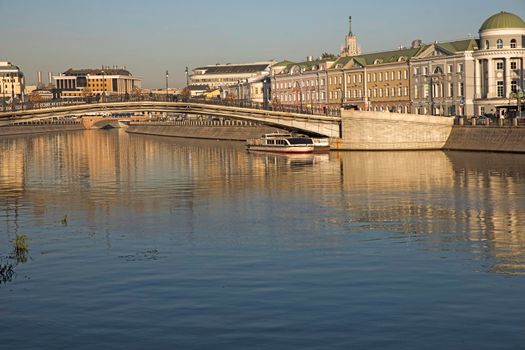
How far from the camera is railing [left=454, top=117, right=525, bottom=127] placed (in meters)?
86.0

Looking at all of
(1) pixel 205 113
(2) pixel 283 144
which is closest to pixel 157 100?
(1) pixel 205 113

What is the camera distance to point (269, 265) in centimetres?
3189

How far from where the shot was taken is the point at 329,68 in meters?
163

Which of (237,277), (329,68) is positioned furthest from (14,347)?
(329,68)

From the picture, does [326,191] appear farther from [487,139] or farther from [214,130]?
[214,130]

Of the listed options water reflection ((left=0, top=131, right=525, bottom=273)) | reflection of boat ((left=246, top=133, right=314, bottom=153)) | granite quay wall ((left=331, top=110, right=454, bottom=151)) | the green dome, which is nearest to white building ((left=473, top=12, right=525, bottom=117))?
the green dome

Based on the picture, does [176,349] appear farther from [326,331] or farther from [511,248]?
[511,248]

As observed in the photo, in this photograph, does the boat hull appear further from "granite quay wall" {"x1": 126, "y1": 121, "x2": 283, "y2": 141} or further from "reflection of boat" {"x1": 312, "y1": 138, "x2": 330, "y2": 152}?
"granite quay wall" {"x1": 126, "y1": 121, "x2": 283, "y2": 141}

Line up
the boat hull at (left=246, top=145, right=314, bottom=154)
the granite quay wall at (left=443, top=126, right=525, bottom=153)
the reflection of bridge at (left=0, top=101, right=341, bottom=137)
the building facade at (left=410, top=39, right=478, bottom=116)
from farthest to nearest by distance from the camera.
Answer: the building facade at (left=410, top=39, right=478, bottom=116)
the boat hull at (left=246, top=145, right=314, bottom=154)
the reflection of bridge at (left=0, top=101, right=341, bottom=137)
the granite quay wall at (left=443, top=126, right=525, bottom=153)

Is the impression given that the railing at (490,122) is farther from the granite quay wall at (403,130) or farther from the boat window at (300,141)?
the boat window at (300,141)

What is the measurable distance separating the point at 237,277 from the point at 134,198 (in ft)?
85.6

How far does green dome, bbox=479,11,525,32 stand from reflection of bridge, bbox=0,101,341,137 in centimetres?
3128

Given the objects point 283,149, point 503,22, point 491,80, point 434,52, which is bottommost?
point 283,149

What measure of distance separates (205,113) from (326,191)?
4108 cm
